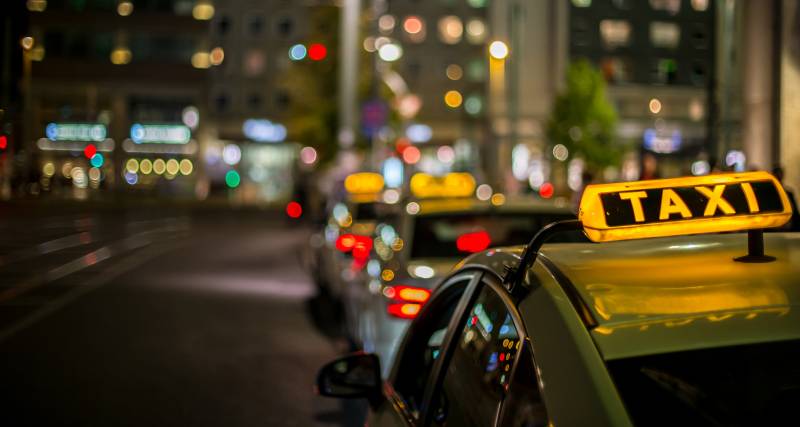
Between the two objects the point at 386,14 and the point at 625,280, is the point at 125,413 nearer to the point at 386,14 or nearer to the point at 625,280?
the point at 625,280

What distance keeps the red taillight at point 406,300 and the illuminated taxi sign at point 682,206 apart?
5037 mm

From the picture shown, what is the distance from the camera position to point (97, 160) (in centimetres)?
4569

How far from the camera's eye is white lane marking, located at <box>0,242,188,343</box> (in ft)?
40.5

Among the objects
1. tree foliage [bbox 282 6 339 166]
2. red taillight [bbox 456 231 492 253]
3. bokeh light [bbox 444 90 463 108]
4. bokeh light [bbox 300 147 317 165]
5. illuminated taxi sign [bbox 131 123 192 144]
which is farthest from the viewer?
bokeh light [bbox 444 90 463 108]

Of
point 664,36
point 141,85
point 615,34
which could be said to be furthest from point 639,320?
point 141,85

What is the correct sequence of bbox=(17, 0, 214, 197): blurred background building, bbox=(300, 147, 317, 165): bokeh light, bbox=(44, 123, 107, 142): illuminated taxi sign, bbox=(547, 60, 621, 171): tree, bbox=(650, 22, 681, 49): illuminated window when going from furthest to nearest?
bbox=(547, 60, 621, 171): tree → bbox=(300, 147, 317, 165): bokeh light → bbox=(17, 0, 214, 197): blurred background building → bbox=(650, 22, 681, 49): illuminated window → bbox=(44, 123, 107, 142): illuminated taxi sign

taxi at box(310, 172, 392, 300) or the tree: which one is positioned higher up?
the tree

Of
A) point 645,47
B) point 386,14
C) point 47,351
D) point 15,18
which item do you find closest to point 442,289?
point 15,18

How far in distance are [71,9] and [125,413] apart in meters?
40.9

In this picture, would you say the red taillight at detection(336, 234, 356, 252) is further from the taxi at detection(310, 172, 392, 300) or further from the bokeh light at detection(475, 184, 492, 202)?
the bokeh light at detection(475, 184, 492, 202)

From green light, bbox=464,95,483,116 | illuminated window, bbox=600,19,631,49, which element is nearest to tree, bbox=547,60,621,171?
illuminated window, bbox=600,19,631,49

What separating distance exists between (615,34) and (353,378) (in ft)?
170

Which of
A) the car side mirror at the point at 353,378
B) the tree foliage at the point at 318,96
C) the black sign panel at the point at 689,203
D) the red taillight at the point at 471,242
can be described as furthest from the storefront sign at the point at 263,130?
the black sign panel at the point at 689,203

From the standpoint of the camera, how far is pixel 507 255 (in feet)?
9.44
